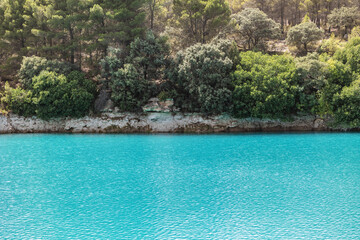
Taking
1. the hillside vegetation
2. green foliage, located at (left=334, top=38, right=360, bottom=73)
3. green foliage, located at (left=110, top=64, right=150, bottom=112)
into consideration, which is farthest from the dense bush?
green foliage, located at (left=334, top=38, right=360, bottom=73)

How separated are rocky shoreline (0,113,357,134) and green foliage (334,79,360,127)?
72.4 inches

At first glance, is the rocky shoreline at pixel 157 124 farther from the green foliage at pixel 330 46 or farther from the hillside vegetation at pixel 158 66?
the green foliage at pixel 330 46

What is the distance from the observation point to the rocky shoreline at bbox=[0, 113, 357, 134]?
38.5 metres

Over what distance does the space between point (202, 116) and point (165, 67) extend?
25.8 ft

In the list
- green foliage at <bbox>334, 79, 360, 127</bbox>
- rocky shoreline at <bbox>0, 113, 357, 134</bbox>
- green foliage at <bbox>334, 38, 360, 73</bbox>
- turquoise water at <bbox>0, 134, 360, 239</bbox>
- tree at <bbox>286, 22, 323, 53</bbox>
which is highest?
tree at <bbox>286, 22, 323, 53</bbox>

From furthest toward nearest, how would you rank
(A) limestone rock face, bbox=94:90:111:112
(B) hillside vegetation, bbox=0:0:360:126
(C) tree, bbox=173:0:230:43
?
(C) tree, bbox=173:0:230:43 < (A) limestone rock face, bbox=94:90:111:112 < (B) hillside vegetation, bbox=0:0:360:126

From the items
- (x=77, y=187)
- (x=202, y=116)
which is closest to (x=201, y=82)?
(x=202, y=116)

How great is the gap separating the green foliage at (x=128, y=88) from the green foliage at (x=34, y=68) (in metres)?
7.20

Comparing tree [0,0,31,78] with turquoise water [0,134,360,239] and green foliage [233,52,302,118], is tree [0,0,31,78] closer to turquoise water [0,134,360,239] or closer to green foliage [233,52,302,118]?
turquoise water [0,134,360,239]

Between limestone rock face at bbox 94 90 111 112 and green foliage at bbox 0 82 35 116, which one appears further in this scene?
limestone rock face at bbox 94 90 111 112

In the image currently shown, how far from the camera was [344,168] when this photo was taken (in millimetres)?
23844

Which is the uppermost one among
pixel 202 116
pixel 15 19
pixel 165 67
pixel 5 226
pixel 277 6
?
pixel 277 6

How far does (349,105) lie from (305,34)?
15.9 metres

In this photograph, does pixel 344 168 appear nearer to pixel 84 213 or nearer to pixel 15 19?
pixel 84 213
